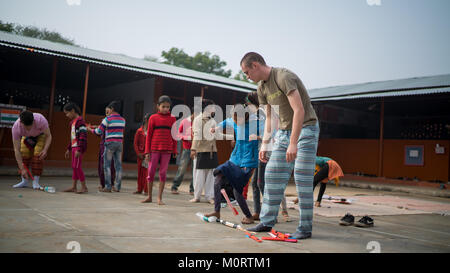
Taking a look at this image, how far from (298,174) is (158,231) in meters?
1.41

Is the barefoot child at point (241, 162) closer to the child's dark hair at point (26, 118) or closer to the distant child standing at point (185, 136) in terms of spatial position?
the distant child standing at point (185, 136)

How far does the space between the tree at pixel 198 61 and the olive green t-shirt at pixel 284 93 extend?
125 ft

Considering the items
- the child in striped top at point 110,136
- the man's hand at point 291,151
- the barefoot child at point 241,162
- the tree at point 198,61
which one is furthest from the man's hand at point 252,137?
the tree at point 198,61

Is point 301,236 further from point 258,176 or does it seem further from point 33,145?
point 33,145

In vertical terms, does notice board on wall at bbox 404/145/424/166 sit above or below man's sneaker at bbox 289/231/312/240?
above

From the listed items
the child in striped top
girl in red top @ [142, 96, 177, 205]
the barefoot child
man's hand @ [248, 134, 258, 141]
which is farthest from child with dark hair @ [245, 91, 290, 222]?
the child in striped top

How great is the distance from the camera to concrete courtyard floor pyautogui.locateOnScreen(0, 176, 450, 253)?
277 cm

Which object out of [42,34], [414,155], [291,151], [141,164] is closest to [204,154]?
[141,164]

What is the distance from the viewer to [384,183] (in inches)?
500

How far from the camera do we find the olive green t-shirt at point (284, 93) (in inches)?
130

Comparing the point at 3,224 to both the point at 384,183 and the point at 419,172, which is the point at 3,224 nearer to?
the point at 384,183

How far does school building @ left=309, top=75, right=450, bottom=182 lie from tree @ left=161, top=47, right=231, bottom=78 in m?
24.0

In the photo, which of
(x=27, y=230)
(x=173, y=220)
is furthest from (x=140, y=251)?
(x=173, y=220)

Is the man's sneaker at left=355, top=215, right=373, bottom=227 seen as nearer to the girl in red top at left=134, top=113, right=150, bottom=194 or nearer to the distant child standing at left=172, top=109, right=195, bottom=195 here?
the distant child standing at left=172, top=109, right=195, bottom=195
